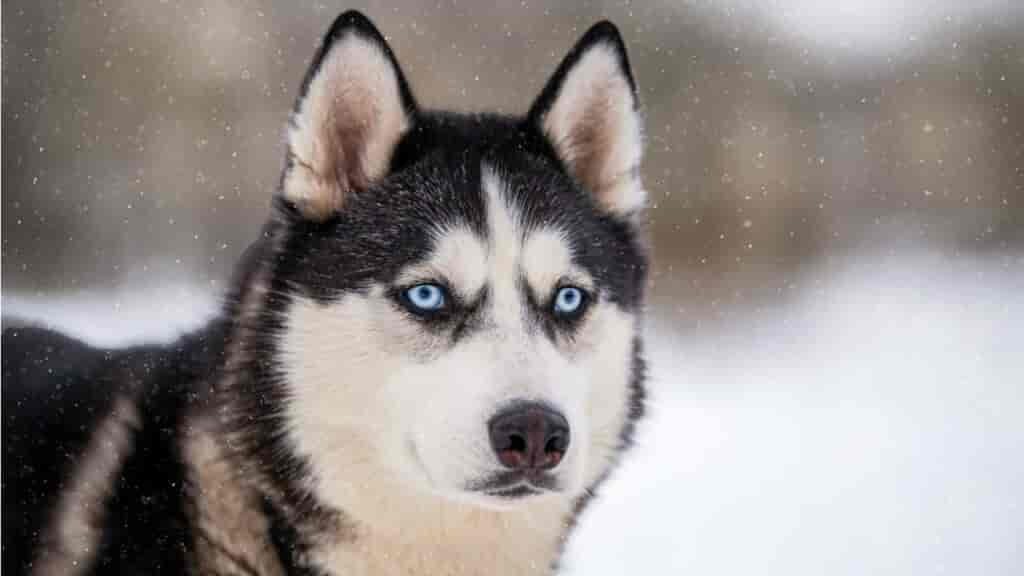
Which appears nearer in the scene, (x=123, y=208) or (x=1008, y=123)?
(x=123, y=208)

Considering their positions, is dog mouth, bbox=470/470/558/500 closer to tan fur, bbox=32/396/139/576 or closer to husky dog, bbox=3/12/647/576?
husky dog, bbox=3/12/647/576

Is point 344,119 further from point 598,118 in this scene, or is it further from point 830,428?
point 830,428

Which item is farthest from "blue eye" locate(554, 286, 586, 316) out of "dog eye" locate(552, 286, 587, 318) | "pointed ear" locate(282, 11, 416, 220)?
"pointed ear" locate(282, 11, 416, 220)

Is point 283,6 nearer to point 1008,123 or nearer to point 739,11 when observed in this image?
point 739,11

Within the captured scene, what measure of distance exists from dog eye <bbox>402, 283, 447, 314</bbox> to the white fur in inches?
0.5

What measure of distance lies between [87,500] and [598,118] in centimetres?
66

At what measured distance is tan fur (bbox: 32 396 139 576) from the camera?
96 centimetres

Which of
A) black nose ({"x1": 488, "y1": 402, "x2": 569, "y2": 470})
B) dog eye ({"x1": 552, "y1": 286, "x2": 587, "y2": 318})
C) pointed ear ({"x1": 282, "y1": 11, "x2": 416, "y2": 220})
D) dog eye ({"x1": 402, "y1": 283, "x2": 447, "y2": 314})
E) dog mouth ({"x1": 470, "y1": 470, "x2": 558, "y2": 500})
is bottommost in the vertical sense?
dog mouth ({"x1": 470, "y1": 470, "x2": 558, "y2": 500})

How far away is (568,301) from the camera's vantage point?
38.3 inches

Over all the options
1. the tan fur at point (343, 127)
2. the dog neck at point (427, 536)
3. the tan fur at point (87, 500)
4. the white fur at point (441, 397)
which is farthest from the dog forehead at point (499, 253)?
the tan fur at point (87, 500)

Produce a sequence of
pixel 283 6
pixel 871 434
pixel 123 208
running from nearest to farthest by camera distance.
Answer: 1. pixel 283 6
2. pixel 123 208
3. pixel 871 434

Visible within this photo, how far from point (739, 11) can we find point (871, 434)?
908 millimetres

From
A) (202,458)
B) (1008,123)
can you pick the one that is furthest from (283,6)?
(1008,123)

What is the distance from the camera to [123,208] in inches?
66.8
